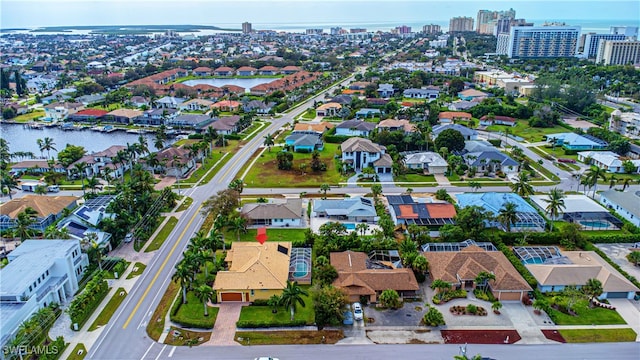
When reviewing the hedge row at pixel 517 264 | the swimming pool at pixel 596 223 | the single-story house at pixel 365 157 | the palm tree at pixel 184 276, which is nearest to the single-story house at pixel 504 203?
the hedge row at pixel 517 264

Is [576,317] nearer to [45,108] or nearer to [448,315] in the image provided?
[448,315]

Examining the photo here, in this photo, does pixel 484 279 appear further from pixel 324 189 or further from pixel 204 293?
pixel 324 189

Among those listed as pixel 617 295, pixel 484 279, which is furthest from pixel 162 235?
pixel 617 295

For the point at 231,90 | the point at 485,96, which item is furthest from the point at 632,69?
the point at 231,90

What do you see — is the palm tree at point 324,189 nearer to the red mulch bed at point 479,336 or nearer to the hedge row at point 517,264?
the hedge row at point 517,264

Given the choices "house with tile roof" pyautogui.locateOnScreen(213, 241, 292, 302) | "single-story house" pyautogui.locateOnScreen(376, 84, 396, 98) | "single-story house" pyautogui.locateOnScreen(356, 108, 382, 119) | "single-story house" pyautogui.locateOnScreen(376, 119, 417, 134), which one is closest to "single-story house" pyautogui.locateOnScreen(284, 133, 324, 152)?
"single-story house" pyautogui.locateOnScreen(376, 119, 417, 134)

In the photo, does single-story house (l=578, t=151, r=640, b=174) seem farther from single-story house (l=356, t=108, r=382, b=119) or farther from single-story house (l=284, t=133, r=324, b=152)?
single-story house (l=284, t=133, r=324, b=152)
